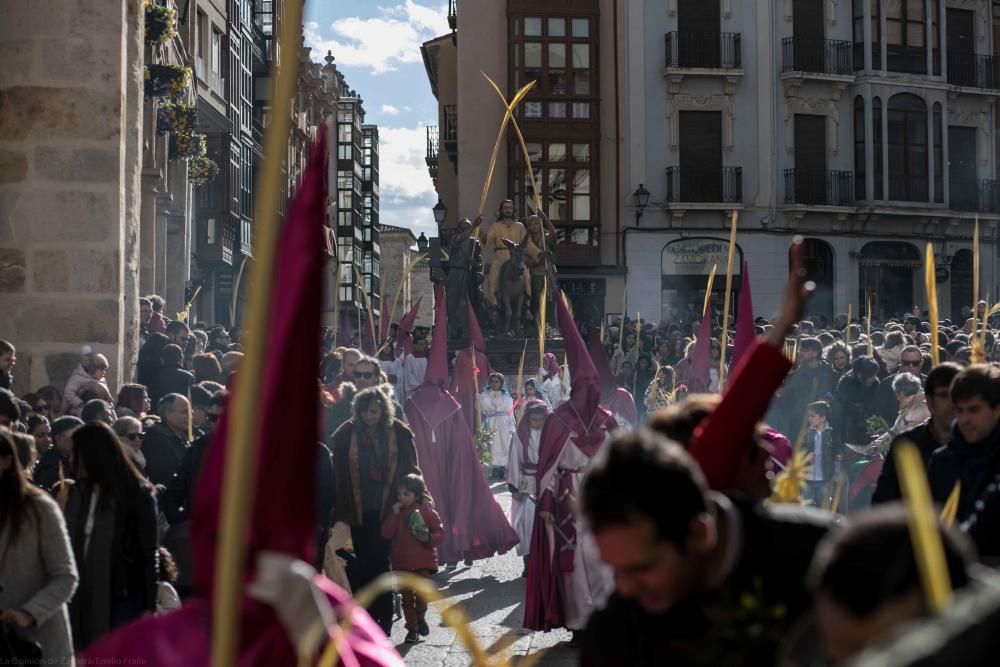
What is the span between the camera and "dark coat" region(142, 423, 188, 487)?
27.9 feet

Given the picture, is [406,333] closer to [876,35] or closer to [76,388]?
[76,388]

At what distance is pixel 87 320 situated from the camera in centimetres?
1099

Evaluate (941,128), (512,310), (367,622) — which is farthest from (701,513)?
(941,128)

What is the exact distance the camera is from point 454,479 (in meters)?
12.8

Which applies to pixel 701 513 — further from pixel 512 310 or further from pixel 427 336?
pixel 512 310

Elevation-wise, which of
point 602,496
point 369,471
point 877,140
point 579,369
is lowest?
point 369,471

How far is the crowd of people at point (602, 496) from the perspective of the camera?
2.56m

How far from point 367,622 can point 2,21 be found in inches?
335

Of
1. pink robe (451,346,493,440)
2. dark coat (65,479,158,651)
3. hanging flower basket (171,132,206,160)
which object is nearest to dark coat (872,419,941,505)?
dark coat (65,479,158,651)

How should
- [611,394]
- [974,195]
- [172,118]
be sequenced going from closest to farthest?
[611,394] < [172,118] < [974,195]

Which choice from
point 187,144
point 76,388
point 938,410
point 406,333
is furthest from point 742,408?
point 187,144

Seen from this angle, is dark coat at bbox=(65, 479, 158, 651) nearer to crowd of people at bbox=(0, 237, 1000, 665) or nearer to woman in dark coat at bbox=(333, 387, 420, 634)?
crowd of people at bbox=(0, 237, 1000, 665)

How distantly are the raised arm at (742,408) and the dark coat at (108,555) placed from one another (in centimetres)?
349

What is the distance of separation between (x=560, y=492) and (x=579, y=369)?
0.76 m
